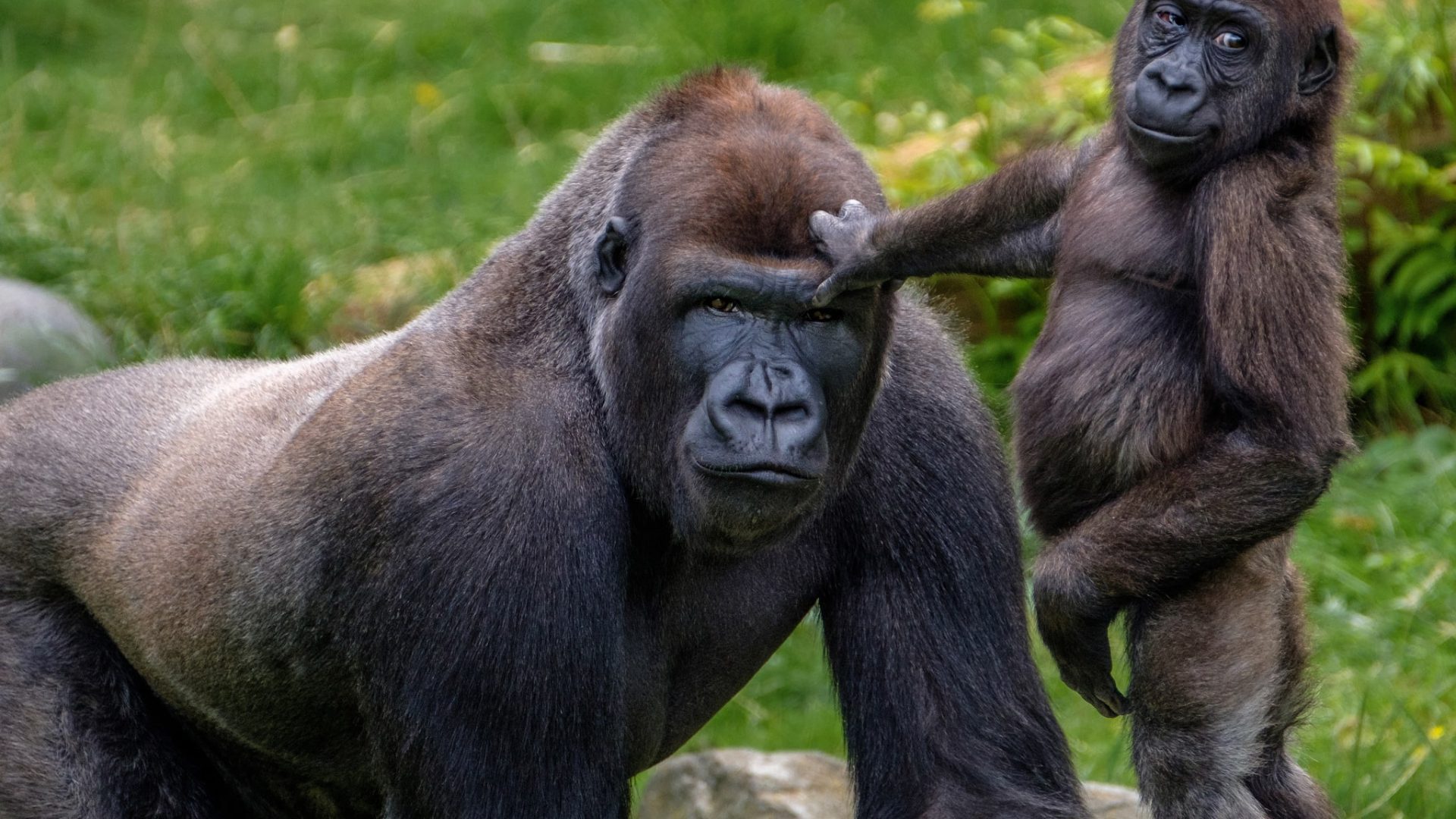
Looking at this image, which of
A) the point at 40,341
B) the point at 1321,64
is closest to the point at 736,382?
the point at 1321,64

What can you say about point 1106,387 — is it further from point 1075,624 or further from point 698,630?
point 698,630

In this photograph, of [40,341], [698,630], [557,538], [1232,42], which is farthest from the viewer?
[40,341]

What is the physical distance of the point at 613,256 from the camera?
3586mm

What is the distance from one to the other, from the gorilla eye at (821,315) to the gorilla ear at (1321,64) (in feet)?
3.01

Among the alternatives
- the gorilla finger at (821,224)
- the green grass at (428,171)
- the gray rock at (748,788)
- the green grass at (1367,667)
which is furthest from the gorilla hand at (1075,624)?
the green grass at (428,171)

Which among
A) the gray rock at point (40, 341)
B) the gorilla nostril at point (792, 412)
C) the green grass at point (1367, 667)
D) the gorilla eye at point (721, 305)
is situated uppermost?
the gorilla eye at point (721, 305)

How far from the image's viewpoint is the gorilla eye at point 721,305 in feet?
11.1

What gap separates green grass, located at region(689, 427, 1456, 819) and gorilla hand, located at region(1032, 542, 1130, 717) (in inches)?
58.1

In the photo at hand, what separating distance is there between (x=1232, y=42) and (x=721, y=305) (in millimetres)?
1021

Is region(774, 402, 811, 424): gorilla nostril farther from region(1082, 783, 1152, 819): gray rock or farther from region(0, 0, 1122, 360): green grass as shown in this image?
region(0, 0, 1122, 360): green grass

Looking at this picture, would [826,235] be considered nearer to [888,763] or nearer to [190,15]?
[888,763]

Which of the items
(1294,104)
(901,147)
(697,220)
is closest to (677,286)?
(697,220)

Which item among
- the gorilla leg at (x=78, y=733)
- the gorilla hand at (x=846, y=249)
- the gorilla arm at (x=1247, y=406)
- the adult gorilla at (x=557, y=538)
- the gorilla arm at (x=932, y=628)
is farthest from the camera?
the gorilla leg at (x=78, y=733)

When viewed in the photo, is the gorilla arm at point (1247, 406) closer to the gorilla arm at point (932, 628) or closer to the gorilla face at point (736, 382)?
the gorilla face at point (736, 382)
